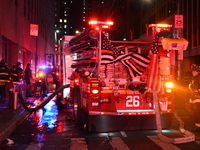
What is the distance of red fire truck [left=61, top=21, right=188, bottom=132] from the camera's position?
21.9 feet

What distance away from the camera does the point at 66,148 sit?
593 cm

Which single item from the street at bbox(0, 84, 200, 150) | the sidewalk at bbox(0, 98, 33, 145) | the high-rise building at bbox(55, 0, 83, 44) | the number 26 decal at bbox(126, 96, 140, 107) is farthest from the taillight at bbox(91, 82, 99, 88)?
the high-rise building at bbox(55, 0, 83, 44)

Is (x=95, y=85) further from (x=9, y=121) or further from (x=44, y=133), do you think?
(x=9, y=121)

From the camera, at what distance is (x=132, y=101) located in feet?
22.5

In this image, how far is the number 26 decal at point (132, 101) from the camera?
6820 mm

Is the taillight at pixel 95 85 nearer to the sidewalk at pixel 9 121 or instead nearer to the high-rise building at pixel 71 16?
the sidewalk at pixel 9 121

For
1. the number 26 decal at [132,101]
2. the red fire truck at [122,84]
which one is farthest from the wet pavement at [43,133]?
the number 26 decal at [132,101]

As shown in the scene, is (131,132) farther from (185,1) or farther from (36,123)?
(185,1)

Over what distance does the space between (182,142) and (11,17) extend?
17093 millimetres

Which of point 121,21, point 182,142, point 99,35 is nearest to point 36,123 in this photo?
point 99,35

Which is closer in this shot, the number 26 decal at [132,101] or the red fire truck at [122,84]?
the red fire truck at [122,84]

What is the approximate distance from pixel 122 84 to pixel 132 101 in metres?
0.50

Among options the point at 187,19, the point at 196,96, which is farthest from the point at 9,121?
the point at 187,19

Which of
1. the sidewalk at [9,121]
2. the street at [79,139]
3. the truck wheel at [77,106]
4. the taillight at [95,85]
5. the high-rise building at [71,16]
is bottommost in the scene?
the street at [79,139]
